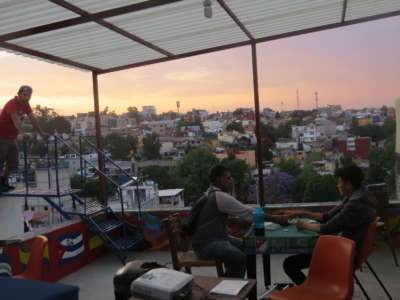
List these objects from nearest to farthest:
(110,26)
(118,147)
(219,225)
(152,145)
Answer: (219,225)
(110,26)
(118,147)
(152,145)

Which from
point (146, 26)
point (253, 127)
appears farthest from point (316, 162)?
point (146, 26)

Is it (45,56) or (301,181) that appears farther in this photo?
(301,181)

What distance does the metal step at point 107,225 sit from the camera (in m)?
5.66

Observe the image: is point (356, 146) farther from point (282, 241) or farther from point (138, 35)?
point (282, 241)

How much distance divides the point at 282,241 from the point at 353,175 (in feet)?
2.75

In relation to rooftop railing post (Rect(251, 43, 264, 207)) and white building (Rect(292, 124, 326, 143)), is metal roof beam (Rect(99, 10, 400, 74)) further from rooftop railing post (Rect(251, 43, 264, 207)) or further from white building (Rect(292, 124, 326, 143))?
white building (Rect(292, 124, 326, 143))

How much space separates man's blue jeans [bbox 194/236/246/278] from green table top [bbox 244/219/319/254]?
136 mm

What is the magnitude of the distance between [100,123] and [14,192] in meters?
1.83

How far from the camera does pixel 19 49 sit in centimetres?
494

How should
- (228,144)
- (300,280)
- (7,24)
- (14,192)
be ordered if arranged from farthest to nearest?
(228,144), (14,192), (7,24), (300,280)

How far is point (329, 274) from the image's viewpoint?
275 centimetres

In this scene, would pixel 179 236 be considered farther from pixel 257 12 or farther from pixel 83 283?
pixel 257 12

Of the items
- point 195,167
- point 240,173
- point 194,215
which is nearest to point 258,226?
point 194,215

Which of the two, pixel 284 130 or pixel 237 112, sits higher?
pixel 237 112
